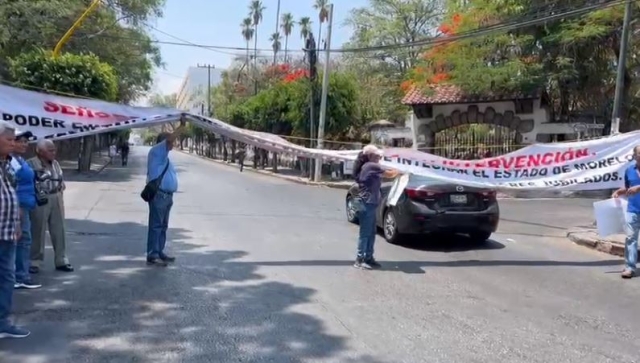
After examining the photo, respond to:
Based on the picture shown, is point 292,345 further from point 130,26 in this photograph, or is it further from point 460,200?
point 130,26

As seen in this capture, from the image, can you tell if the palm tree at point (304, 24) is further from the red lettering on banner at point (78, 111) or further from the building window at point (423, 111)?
the red lettering on banner at point (78, 111)

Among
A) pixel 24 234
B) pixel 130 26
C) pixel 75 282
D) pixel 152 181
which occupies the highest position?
pixel 130 26

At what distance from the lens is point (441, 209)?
34.4 feet

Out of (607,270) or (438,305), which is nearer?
(438,305)

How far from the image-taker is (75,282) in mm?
7508

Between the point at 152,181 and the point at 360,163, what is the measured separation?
2836 mm

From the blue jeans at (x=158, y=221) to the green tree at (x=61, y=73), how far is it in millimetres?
20442

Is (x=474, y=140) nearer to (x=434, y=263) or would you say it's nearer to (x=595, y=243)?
(x=595, y=243)

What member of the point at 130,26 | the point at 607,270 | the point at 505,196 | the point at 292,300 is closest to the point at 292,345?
the point at 292,300

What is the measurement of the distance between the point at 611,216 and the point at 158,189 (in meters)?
6.22

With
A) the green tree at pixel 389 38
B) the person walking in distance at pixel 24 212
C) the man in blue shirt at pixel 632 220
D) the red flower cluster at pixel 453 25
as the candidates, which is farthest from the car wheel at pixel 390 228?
the green tree at pixel 389 38

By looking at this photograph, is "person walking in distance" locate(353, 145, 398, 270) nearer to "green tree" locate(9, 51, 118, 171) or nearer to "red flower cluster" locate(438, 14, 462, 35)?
"red flower cluster" locate(438, 14, 462, 35)

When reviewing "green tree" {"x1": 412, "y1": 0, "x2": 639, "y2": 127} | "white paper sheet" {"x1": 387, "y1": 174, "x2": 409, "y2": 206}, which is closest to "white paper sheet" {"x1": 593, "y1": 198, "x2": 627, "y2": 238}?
"white paper sheet" {"x1": 387, "y1": 174, "x2": 409, "y2": 206}

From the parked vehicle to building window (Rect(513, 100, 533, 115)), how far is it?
1552 cm
